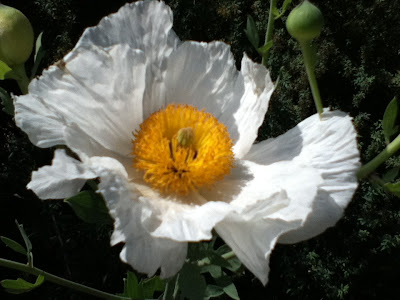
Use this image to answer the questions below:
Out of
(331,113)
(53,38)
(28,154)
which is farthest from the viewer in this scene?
(53,38)

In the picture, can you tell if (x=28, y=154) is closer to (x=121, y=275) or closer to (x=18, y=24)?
(x=121, y=275)

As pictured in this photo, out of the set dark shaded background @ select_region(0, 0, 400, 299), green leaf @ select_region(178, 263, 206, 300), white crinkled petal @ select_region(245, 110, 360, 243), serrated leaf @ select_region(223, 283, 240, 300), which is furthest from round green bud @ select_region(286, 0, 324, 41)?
dark shaded background @ select_region(0, 0, 400, 299)

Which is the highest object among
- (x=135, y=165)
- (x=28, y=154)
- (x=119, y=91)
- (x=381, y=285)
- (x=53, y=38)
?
(x=119, y=91)

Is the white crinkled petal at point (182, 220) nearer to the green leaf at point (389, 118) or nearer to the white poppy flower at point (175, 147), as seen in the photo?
the white poppy flower at point (175, 147)

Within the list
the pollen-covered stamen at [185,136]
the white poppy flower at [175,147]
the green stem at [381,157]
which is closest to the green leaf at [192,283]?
the white poppy flower at [175,147]

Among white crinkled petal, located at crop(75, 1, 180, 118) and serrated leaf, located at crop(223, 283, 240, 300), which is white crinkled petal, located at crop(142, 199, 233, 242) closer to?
white crinkled petal, located at crop(75, 1, 180, 118)

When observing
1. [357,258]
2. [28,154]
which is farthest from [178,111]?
[357,258]
